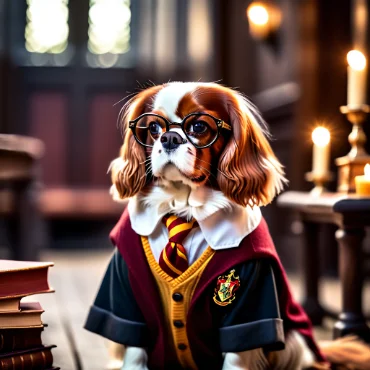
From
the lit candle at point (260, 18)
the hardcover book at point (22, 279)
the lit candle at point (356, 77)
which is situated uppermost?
the lit candle at point (260, 18)

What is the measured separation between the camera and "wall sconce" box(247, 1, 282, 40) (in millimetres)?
4098

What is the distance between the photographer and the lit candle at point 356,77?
2000mm

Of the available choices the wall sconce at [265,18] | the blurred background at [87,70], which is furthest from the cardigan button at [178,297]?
the blurred background at [87,70]

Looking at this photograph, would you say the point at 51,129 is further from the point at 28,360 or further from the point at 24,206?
the point at 28,360

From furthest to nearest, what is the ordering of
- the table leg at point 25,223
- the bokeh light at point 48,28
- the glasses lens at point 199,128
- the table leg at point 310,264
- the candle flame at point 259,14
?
the bokeh light at point 48,28
the candle flame at point 259,14
the table leg at point 25,223
the table leg at point 310,264
the glasses lens at point 199,128

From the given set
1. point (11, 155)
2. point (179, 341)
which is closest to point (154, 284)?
point (179, 341)

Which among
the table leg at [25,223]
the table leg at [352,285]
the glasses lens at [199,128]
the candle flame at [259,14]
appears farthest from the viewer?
the candle flame at [259,14]

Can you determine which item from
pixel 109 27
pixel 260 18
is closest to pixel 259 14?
pixel 260 18

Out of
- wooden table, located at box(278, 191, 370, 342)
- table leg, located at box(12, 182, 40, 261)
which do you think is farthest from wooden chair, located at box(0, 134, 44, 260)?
wooden table, located at box(278, 191, 370, 342)

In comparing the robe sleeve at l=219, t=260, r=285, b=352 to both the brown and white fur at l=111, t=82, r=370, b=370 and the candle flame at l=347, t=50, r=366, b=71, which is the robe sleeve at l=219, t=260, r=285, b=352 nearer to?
the brown and white fur at l=111, t=82, r=370, b=370

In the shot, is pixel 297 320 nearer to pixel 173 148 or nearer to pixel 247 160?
pixel 247 160

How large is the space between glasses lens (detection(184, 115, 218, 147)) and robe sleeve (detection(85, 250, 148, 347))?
32 cm

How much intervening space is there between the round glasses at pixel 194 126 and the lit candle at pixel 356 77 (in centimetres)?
77

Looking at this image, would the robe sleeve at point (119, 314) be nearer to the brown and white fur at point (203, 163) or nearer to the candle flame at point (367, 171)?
the brown and white fur at point (203, 163)
